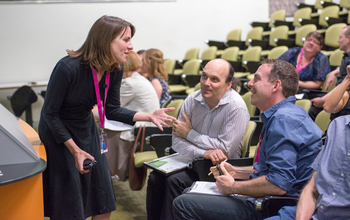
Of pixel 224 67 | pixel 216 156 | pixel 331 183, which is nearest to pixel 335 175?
pixel 331 183

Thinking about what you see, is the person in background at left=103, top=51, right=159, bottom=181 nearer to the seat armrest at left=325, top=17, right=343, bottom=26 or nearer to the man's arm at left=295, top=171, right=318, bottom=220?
the man's arm at left=295, top=171, right=318, bottom=220

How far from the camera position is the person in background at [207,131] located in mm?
2020

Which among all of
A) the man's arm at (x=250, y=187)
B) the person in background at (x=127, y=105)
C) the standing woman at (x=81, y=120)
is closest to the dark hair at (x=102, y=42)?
the standing woman at (x=81, y=120)

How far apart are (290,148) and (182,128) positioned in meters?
0.85

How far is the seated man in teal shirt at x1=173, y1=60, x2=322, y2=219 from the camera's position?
141cm

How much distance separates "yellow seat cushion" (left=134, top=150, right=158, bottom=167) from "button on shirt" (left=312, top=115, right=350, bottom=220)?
149 cm

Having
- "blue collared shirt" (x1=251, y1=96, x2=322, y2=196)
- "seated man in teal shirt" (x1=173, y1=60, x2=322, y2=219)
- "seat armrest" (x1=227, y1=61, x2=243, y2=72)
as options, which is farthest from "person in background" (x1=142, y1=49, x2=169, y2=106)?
"seat armrest" (x1=227, y1=61, x2=243, y2=72)

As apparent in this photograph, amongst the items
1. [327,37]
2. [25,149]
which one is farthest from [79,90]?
[327,37]

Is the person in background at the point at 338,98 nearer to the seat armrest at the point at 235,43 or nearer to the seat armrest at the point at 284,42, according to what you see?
the seat armrest at the point at 284,42

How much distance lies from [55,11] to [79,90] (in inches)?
204

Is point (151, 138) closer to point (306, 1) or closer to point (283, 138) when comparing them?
point (283, 138)

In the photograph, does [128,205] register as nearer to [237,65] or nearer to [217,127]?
[217,127]

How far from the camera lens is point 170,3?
291 inches

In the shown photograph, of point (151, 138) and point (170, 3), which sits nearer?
point (151, 138)
